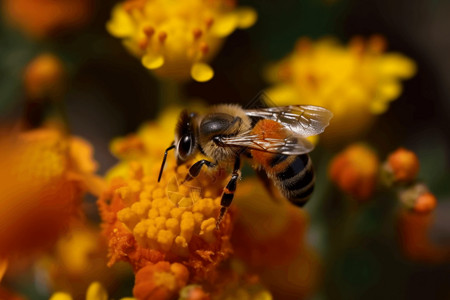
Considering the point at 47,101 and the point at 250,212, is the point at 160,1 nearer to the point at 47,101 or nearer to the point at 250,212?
the point at 47,101

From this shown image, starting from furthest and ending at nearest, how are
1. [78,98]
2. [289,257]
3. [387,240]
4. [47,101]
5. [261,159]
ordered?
[78,98] → [387,240] → [47,101] → [289,257] → [261,159]

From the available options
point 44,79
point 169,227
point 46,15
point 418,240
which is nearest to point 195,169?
point 169,227

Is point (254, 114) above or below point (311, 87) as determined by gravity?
below

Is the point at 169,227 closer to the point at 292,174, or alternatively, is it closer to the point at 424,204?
the point at 292,174

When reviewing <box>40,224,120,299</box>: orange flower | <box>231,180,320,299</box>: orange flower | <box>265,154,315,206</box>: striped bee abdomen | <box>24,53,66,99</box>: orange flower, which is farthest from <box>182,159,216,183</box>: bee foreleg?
<box>24,53,66,99</box>: orange flower

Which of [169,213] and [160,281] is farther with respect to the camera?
[169,213]

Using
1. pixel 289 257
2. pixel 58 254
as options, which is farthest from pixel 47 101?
pixel 289 257

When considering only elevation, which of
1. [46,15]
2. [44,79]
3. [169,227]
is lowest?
[169,227]

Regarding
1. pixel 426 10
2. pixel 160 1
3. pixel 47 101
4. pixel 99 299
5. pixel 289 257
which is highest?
pixel 426 10
